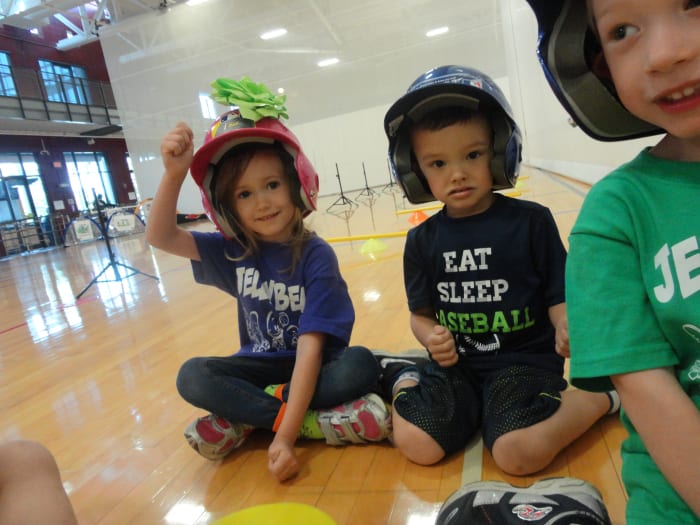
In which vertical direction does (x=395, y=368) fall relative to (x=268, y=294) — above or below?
below

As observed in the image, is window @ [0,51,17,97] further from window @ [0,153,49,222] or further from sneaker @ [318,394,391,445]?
sneaker @ [318,394,391,445]

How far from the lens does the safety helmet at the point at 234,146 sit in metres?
1.22

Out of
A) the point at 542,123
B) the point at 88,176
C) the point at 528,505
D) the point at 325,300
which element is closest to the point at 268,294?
the point at 325,300

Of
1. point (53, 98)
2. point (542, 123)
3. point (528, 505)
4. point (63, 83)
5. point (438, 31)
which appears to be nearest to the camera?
point (528, 505)

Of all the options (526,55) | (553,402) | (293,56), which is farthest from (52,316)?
(293,56)

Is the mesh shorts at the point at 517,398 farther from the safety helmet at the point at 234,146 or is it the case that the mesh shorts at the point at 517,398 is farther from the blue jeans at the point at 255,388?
the safety helmet at the point at 234,146

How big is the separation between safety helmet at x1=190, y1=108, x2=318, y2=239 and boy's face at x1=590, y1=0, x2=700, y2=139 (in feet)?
2.71

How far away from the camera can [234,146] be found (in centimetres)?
128

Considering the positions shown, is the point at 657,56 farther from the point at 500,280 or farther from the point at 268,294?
the point at 268,294

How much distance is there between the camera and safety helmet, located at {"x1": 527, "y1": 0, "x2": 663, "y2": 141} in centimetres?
59

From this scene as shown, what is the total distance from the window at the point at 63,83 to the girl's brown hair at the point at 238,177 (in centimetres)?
1450

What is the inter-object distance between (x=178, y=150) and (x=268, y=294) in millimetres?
435

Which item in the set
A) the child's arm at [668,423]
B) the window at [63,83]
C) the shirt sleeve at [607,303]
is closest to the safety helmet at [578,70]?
the shirt sleeve at [607,303]

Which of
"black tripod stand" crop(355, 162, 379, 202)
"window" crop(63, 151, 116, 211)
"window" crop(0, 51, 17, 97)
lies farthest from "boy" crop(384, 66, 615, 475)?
"window" crop(63, 151, 116, 211)
